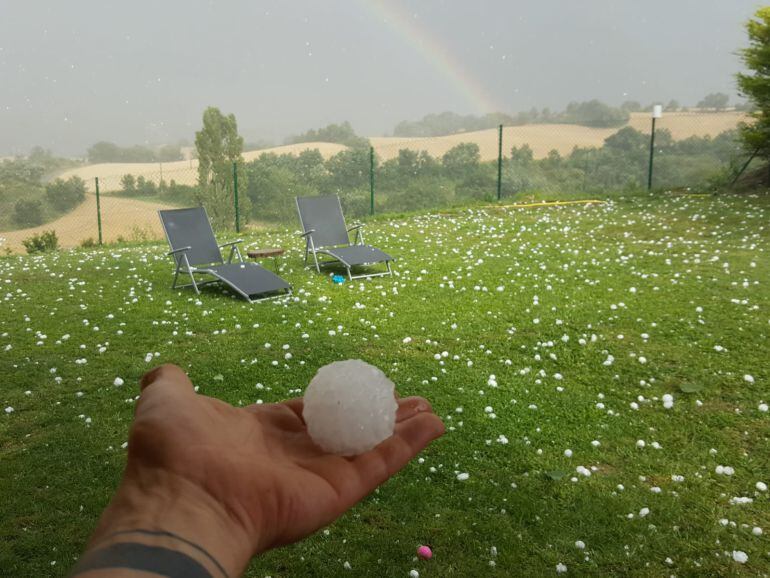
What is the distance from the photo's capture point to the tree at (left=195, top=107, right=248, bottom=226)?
19.8m

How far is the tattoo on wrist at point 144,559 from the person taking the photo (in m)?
1.04

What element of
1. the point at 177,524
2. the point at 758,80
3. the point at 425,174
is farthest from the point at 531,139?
the point at 177,524

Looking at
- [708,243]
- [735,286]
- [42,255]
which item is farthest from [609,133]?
[42,255]

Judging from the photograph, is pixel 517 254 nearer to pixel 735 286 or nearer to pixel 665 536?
pixel 735 286

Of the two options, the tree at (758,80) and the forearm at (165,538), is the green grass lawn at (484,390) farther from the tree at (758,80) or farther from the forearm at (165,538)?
the tree at (758,80)

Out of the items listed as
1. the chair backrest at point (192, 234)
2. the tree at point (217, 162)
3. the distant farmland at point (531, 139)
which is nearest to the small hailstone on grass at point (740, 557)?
the chair backrest at point (192, 234)

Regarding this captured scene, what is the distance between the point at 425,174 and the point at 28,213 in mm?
14189

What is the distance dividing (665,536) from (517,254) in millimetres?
6143

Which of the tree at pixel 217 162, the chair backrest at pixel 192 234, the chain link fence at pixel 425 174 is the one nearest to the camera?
the chair backrest at pixel 192 234

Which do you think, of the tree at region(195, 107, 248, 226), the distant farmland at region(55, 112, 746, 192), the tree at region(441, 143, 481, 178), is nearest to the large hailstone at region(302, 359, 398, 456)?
the distant farmland at region(55, 112, 746, 192)

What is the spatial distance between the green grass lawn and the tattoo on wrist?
1.54 m

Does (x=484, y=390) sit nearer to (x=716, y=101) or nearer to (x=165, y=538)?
(x=165, y=538)

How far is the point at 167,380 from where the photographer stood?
154cm

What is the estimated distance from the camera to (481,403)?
3.91 metres
